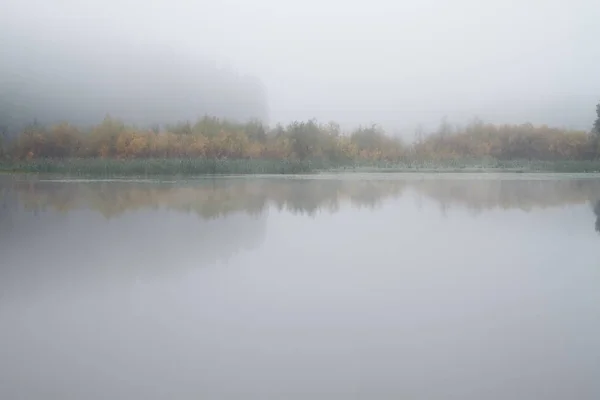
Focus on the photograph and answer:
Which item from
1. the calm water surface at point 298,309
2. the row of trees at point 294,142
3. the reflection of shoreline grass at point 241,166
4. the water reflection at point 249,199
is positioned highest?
the row of trees at point 294,142

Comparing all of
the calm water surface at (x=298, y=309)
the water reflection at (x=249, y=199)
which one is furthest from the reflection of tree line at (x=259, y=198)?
the calm water surface at (x=298, y=309)

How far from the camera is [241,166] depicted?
40.8 feet

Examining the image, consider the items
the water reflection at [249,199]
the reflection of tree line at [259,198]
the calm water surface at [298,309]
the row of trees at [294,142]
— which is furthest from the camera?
the row of trees at [294,142]

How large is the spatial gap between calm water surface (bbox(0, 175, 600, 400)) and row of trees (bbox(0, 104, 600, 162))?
733 cm

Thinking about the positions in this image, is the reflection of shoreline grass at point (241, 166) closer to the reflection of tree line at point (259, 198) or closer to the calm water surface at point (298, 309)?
the reflection of tree line at point (259, 198)

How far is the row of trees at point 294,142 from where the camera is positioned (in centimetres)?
1143

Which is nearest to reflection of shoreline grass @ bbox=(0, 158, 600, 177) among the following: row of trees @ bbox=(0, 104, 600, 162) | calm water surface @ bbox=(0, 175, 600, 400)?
row of trees @ bbox=(0, 104, 600, 162)

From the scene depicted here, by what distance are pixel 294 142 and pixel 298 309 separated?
11109 mm

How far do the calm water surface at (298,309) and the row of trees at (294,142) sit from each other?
24.1 ft

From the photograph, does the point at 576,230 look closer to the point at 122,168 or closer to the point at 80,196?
the point at 80,196

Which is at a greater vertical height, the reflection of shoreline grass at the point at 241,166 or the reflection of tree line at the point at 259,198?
the reflection of shoreline grass at the point at 241,166

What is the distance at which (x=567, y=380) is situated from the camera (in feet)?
5.43

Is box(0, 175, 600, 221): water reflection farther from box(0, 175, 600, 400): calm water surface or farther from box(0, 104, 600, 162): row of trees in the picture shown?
box(0, 104, 600, 162): row of trees

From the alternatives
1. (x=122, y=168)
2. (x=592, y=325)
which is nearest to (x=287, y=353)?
(x=592, y=325)
